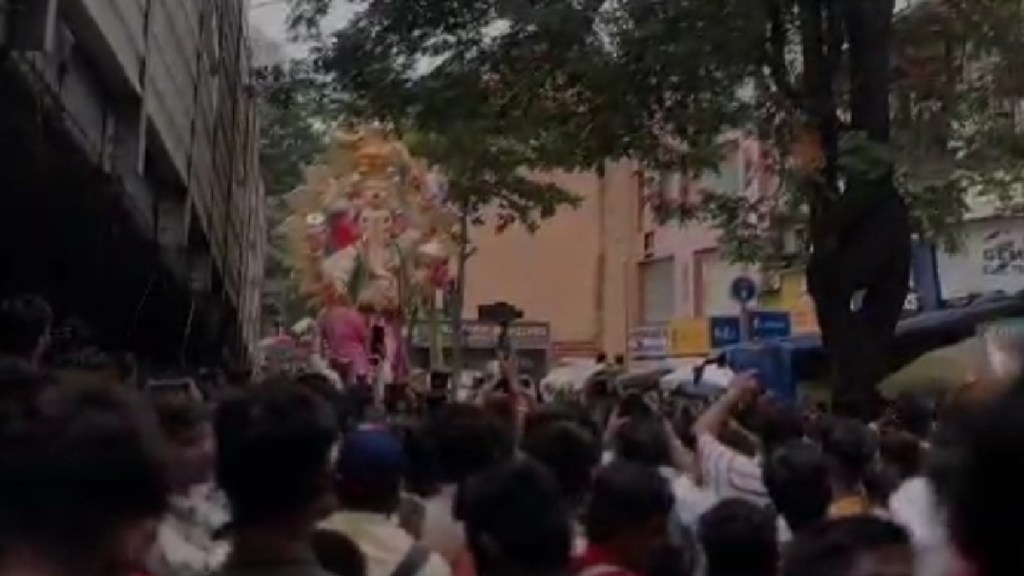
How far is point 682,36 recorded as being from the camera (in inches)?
513

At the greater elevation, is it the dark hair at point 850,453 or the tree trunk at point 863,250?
the tree trunk at point 863,250

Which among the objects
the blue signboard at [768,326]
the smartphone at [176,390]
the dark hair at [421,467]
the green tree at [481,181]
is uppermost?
the green tree at [481,181]

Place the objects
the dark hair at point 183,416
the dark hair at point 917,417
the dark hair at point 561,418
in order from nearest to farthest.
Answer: the dark hair at point 183,416 → the dark hair at point 561,418 → the dark hair at point 917,417

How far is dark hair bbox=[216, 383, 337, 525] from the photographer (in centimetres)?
351

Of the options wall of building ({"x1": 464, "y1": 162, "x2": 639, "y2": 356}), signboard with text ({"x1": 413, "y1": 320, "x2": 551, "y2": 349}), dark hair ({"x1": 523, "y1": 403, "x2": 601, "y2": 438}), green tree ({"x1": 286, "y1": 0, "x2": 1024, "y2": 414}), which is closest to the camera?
dark hair ({"x1": 523, "y1": 403, "x2": 601, "y2": 438})

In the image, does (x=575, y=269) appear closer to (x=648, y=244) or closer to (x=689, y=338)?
(x=648, y=244)

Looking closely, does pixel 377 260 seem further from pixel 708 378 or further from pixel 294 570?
pixel 294 570

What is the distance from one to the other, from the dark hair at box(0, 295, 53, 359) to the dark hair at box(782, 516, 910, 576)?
354 cm

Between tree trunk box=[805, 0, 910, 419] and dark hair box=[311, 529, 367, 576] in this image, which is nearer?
dark hair box=[311, 529, 367, 576]

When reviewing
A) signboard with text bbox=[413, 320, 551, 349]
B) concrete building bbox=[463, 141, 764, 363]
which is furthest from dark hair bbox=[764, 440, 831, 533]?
concrete building bbox=[463, 141, 764, 363]

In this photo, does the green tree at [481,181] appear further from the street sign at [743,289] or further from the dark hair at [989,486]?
the dark hair at [989,486]

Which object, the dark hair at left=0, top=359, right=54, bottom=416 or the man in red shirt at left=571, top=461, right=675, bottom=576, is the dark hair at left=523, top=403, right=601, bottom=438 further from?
the dark hair at left=0, top=359, right=54, bottom=416

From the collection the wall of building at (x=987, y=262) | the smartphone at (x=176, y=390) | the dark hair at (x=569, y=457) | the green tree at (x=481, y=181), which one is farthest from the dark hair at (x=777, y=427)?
the wall of building at (x=987, y=262)

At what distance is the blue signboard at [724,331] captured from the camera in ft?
90.8
